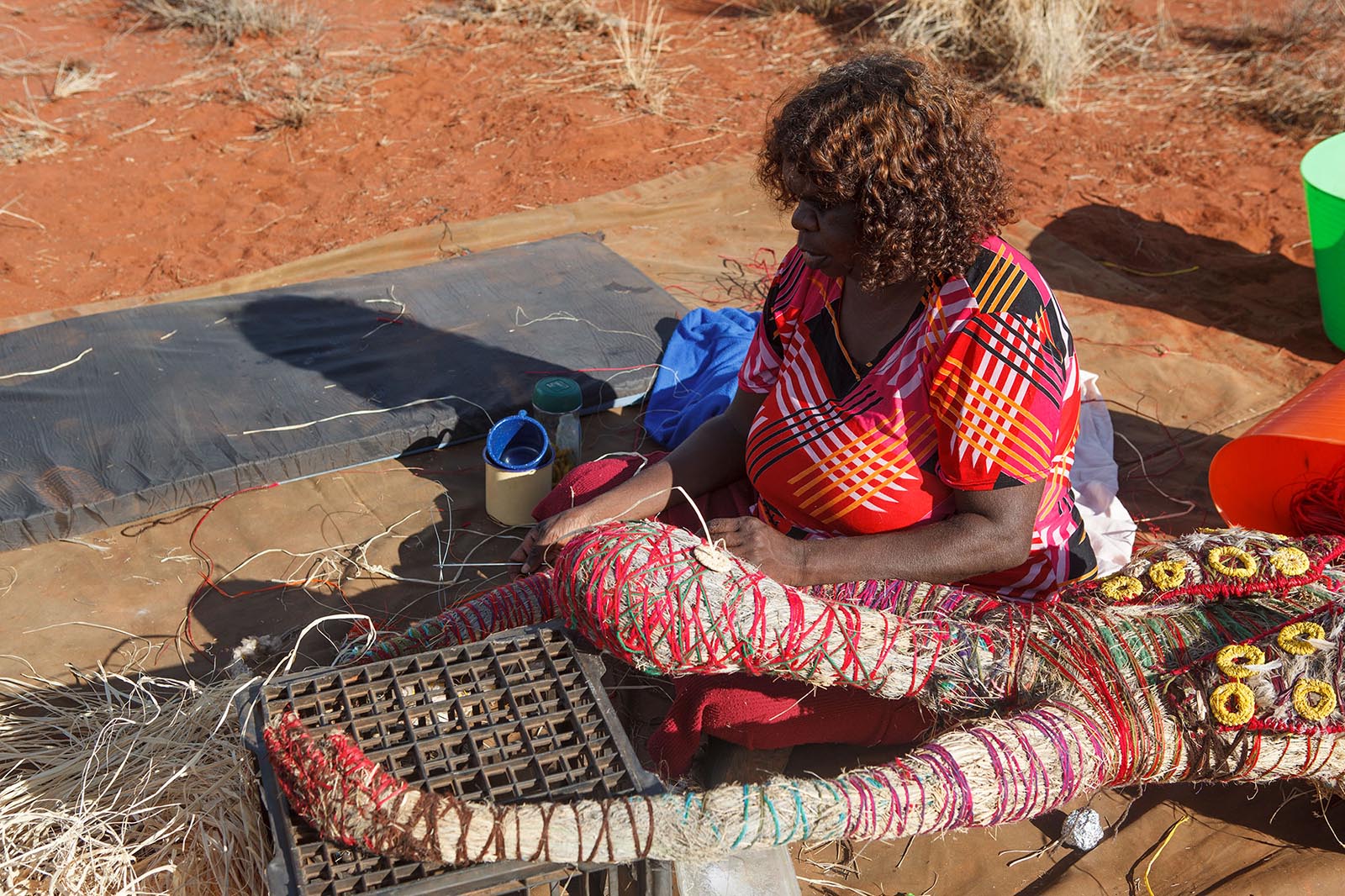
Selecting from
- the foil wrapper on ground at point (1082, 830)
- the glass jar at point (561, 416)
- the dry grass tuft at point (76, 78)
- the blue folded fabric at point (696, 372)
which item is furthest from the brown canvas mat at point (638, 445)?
the dry grass tuft at point (76, 78)

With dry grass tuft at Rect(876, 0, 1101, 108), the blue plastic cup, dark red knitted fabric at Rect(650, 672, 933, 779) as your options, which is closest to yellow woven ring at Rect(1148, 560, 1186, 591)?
dark red knitted fabric at Rect(650, 672, 933, 779)

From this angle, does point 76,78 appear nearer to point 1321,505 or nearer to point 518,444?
point 518,444

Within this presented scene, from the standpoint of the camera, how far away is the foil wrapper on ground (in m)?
2.36

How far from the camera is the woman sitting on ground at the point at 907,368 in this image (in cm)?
202

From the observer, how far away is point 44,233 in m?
5.10

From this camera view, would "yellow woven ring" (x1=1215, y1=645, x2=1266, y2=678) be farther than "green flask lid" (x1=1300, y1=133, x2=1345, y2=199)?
No

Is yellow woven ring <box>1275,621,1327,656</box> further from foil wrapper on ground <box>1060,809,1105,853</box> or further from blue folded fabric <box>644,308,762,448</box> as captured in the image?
blue folded fabric <box>644,308,762,448</box>

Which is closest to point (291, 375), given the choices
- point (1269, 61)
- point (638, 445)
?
point (638, 445)

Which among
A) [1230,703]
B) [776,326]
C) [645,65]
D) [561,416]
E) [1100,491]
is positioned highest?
[776,326]

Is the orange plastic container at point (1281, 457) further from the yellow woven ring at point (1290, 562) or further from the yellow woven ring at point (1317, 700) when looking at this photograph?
the yellow woven ring at point (1317, 700)

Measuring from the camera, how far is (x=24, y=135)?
5840mm

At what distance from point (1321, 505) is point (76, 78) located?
6736 mm

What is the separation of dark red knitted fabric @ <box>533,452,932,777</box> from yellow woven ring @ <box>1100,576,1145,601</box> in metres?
0.46

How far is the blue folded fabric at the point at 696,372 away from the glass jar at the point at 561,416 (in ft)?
1.13
